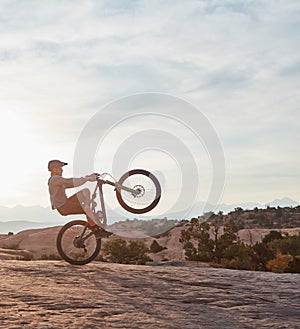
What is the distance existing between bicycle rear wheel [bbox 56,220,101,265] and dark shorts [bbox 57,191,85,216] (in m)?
0.36

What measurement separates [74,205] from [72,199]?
5.1 inches

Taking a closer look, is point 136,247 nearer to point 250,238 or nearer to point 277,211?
point 250,238

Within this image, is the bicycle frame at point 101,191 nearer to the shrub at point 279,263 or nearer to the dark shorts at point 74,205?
the dark shorts at point 74,205

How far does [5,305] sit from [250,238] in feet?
166

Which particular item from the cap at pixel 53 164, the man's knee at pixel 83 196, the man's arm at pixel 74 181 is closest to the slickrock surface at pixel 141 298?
the man's knee at pixel 83 196

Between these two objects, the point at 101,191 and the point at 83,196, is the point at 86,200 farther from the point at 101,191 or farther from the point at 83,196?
the point at 101,191

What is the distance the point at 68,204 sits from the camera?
1136cm

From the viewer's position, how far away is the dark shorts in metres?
11.3

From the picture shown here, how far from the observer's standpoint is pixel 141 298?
8062mm

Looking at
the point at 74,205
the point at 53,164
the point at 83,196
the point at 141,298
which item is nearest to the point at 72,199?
the point at 74,205

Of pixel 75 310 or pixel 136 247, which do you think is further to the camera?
pixel 136 247

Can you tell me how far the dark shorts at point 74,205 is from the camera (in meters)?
11.3

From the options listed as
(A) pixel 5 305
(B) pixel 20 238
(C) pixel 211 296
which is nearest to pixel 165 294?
(C) pixel 211 296

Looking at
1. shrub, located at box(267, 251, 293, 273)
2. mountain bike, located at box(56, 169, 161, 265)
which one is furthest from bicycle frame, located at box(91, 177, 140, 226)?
shrub, located at box(267, 251, 293, 273)
